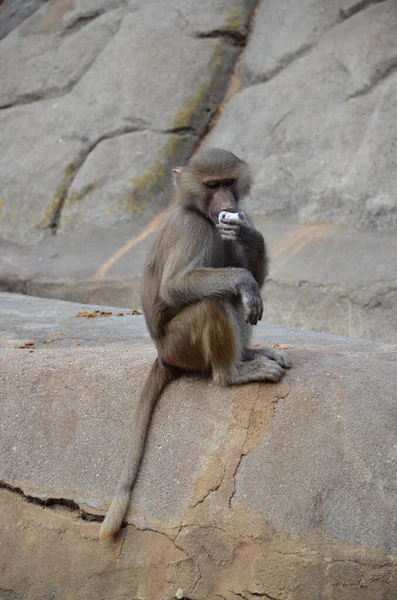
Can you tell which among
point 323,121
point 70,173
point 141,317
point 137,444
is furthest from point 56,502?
point 70,173

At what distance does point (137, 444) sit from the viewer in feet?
14.3

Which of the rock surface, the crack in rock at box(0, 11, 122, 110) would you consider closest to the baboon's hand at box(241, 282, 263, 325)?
the rock surface

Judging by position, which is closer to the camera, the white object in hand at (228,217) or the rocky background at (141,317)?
the rocky background at (141,317)

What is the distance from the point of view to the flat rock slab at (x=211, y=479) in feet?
12.6

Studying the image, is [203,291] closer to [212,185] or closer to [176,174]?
[212,185]

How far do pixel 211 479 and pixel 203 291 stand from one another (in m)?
0.90

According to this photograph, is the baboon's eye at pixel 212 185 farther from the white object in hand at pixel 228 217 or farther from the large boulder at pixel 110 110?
the large boulder at pixel 110 110

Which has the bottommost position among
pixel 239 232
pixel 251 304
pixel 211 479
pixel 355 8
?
pixel 355 8

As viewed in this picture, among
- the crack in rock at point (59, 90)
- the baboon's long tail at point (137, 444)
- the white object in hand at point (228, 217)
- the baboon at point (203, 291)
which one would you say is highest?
the white object in hand at point (228, 217)

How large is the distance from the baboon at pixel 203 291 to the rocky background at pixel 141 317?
11 centimetres

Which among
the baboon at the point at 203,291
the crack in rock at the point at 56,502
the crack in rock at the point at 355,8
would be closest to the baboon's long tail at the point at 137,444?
the baboon at the point at 203,291

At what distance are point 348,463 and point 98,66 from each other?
896 cm

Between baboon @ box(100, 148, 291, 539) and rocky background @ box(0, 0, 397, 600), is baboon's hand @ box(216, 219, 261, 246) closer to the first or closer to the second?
baboon @ box(100, 148, 291, 539)

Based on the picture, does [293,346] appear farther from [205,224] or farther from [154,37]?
[154,37]
